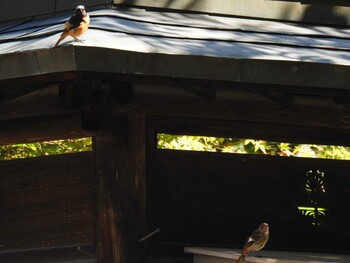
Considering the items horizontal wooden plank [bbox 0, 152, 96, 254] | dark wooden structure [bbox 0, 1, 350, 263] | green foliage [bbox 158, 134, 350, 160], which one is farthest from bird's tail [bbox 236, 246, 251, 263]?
green foliage [bbox 158, 134, 350, 160]

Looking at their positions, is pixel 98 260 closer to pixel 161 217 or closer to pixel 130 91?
pixel 161 217

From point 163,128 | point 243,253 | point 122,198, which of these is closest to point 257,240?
point 243,253

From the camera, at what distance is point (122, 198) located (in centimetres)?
604

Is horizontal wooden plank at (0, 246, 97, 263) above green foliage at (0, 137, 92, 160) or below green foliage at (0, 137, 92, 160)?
above

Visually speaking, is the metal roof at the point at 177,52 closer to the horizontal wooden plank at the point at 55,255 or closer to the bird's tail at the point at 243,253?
the bird's tail at the point at 243,253

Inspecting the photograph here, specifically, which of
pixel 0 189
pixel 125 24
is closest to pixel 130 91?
pixel 125 24

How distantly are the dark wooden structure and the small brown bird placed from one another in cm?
9

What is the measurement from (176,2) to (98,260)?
Answer: 1.71 meters

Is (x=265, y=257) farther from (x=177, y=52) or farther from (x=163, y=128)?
(x=177, y=52)

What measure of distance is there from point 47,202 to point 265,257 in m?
1.72

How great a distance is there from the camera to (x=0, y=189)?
6.89m

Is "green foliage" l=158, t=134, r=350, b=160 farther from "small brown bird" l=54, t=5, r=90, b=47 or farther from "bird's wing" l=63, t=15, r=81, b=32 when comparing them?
"bird's wing" l=63, t=15, r=81, b=32

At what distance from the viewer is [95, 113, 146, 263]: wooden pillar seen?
601 centimetres

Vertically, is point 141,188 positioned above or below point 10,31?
below
